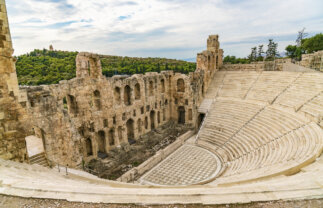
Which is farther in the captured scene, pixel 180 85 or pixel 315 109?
pixel 180 85

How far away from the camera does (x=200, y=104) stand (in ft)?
87.6

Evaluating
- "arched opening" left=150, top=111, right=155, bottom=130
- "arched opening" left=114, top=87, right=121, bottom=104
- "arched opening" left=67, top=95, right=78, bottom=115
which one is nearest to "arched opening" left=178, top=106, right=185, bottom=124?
"arched opening" left=150, top=111, right=155, bottom=130

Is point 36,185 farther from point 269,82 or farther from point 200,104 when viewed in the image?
point 269,82

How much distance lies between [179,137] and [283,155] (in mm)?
11049

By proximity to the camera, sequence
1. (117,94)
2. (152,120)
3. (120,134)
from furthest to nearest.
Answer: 1. (152,120)
2. (120,134)
3. (117,94)

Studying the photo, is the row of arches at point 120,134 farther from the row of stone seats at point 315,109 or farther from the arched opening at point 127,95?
the row of stone seats at point 315,109

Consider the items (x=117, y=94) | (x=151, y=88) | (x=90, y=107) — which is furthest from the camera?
(x=151, y=88)

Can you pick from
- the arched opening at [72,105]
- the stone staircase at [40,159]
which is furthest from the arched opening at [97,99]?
the stone staircase at [40,159]

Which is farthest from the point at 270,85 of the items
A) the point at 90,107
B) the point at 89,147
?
the point at 89,147

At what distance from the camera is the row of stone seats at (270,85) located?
74.4 feet

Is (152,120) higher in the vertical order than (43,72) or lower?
lower

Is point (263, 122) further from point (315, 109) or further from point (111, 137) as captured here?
point (111, 137)

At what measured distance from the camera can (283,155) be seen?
13.0 metres

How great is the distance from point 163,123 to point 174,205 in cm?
2158
